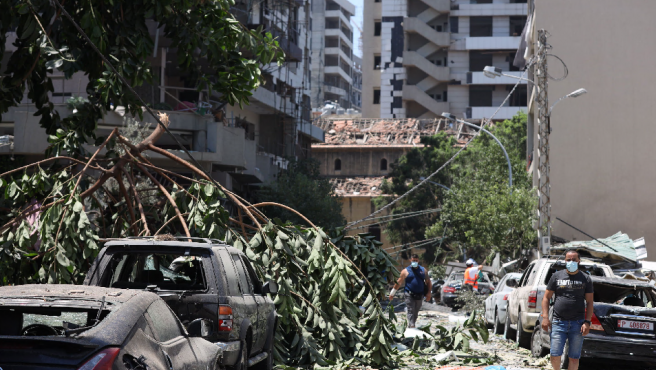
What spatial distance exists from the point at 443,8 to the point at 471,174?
37.8 metres

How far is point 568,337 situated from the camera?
11125mm

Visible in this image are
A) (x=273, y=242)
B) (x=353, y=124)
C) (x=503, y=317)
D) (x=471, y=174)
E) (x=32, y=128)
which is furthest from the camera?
(x=353, y=124)

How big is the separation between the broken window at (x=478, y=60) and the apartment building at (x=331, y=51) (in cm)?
2564

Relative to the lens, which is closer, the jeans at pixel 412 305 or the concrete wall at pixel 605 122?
the jeans at pixel 412 305

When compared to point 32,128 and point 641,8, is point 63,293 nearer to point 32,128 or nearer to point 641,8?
point 32,128

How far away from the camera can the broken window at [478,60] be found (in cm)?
8206

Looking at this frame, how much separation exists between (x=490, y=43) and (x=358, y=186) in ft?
70.4

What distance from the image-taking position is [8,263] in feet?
35.7

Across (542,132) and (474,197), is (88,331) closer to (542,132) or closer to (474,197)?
(542,132)

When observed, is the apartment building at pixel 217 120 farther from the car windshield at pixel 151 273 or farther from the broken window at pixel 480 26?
the broken window at pixel 480 26

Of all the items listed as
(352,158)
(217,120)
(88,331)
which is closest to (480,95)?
(352,158)

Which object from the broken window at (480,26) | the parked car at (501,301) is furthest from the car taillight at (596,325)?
the broken window at (480,26)

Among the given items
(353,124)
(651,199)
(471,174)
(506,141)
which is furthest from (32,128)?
(353,124)

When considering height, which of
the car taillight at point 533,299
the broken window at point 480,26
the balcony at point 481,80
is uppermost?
the broken window at point 480,26
